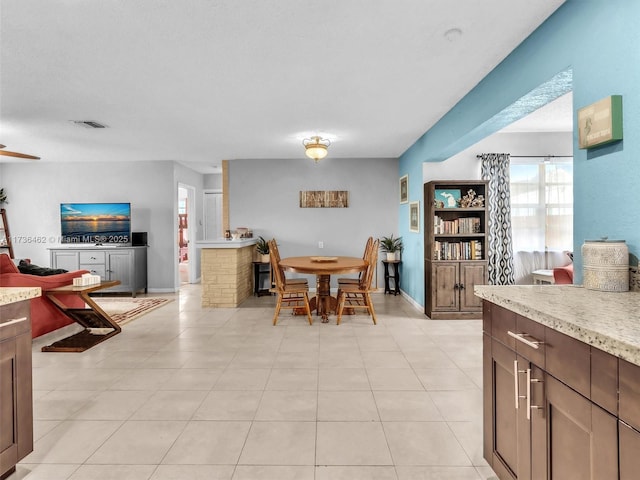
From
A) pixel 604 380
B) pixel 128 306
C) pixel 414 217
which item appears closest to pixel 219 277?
pixel 128 306

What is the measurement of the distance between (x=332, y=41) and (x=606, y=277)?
211cm

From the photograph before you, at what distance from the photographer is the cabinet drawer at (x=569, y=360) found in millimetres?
1044

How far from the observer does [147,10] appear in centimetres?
213

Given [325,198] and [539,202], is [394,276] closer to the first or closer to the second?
[325,198]

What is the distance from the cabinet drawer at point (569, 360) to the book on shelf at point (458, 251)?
3629 mm

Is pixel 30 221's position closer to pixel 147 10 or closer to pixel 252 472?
pixel 147 10

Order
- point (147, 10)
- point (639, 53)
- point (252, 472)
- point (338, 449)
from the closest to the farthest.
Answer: point (639, 53), point (252, 472), point (338, 449), point (147, 10)

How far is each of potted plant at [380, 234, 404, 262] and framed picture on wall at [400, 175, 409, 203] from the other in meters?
0.71

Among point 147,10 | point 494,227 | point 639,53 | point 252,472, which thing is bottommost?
point 252,472

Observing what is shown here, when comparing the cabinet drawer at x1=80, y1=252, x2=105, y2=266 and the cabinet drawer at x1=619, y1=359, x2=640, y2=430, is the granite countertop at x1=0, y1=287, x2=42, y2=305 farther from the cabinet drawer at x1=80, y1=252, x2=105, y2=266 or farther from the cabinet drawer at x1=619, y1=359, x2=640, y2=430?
the cabinet drawer at x1=80, y1=252, x2=105, y2=266

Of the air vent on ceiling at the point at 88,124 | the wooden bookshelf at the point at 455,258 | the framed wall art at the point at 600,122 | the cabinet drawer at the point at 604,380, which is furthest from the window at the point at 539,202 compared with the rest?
the air vent on ceiling at the point at 88,124

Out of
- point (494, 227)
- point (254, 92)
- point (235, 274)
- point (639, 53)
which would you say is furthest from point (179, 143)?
point (639, 53)

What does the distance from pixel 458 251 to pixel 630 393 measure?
4031 millimetres

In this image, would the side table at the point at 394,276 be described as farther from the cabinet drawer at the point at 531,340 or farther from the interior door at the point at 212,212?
the cabinet drawer at the point at 531,340
